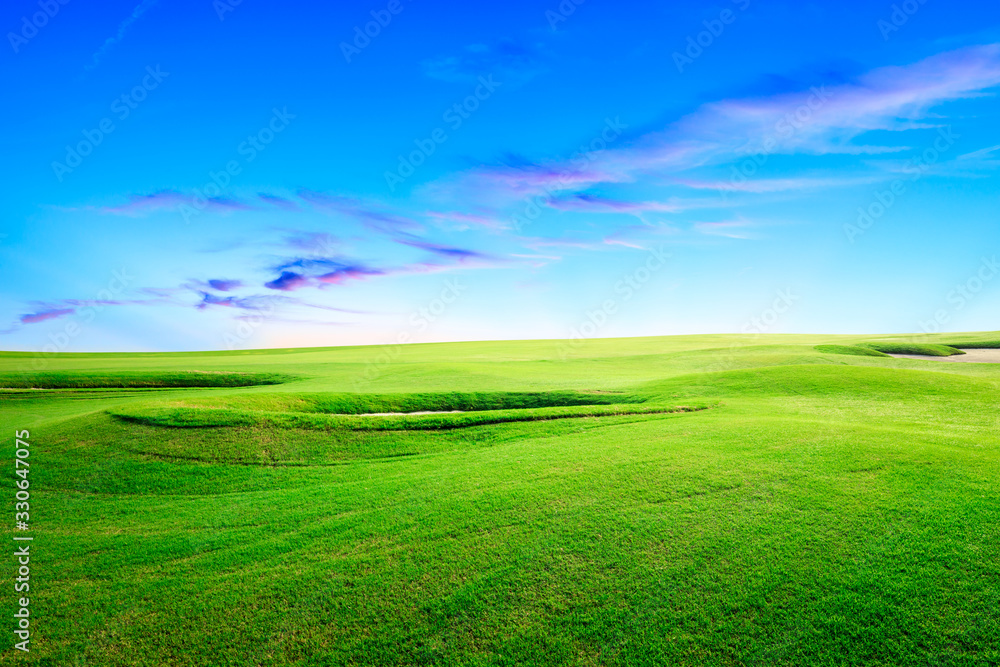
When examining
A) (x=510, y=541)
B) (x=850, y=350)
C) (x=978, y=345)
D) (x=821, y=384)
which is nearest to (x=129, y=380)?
(x=510, y=541)

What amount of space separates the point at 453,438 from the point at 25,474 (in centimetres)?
1512

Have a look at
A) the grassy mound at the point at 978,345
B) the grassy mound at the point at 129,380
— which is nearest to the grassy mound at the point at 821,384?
the grassy mound at the point at 129,380

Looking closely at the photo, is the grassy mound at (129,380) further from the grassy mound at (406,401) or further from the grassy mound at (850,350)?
the grassy mound at (850,350)

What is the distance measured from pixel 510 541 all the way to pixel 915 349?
70.8m

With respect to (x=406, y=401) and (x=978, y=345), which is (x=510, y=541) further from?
(x=978, y=345)

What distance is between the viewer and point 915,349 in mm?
61312

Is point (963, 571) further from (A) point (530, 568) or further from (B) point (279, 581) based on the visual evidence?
(B) point (279, 581)

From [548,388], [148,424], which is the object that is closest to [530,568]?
[148,424]

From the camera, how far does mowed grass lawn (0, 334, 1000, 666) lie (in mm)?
9242

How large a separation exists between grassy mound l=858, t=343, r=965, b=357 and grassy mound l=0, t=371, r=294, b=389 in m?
70.2

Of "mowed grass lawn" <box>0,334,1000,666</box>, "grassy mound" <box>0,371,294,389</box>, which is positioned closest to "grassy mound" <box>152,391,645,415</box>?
"mowed grass lawn" <box>0,334,1000,666</box>

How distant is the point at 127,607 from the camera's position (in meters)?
10.4

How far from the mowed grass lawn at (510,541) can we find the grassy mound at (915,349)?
4804 centimetres

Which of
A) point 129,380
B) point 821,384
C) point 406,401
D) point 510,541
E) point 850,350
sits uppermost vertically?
point 129,380
